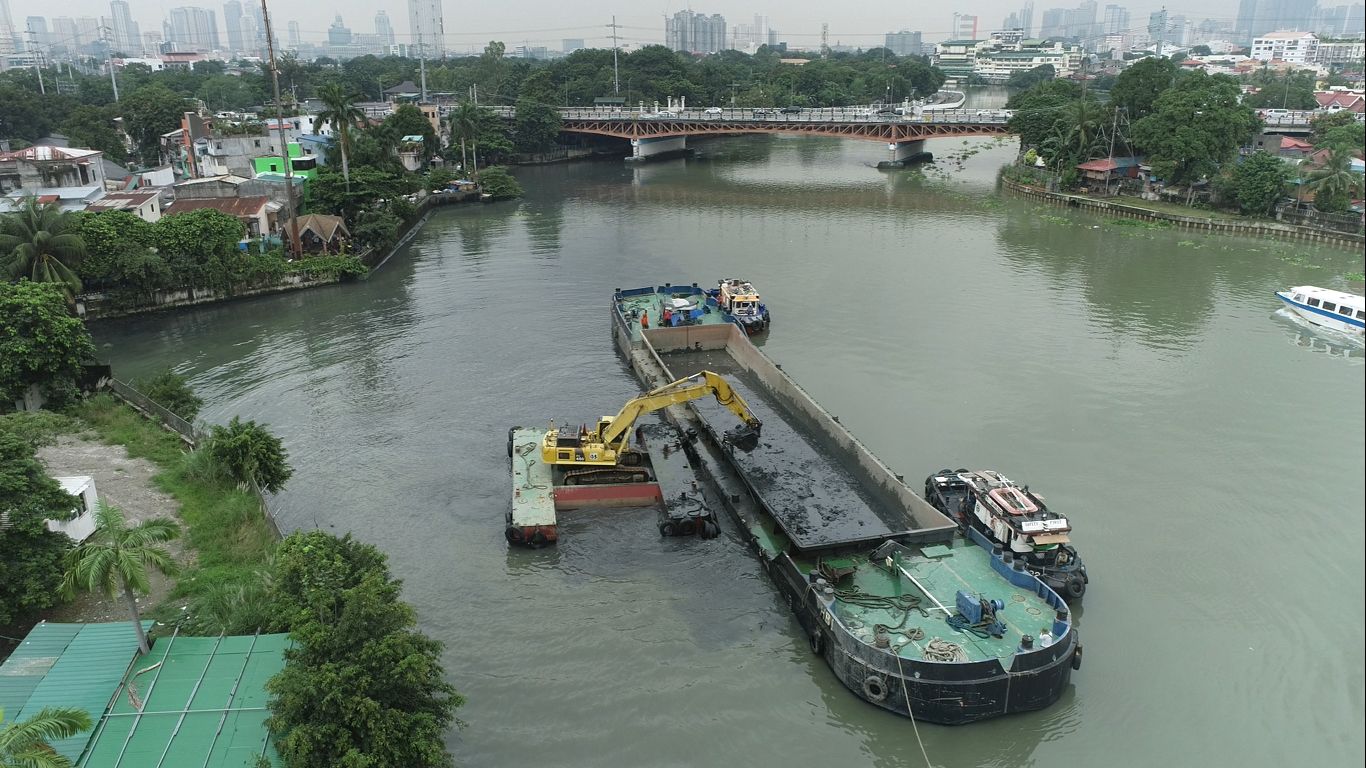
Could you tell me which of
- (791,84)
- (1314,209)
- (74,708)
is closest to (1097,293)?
(1314,209)

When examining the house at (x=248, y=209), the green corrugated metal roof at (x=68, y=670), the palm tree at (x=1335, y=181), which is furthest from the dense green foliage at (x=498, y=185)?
the green corrugated metal roof at (x=68, y=670)

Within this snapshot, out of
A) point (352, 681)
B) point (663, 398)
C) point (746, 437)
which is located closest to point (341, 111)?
point (663, 398)

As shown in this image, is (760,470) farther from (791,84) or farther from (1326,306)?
(791,84)

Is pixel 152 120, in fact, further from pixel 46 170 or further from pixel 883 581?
pixel 883 581

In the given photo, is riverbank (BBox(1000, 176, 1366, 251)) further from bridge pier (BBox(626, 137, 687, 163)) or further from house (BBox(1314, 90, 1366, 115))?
bridge pier (BBox(626, 137, 687, 163))

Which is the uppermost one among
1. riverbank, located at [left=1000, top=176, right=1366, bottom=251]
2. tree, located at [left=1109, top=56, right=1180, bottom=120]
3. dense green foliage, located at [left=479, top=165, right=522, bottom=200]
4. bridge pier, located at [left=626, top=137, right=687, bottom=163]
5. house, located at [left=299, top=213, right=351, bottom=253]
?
tree, located at [left=1109, top=56, right=1180, bottom=120]

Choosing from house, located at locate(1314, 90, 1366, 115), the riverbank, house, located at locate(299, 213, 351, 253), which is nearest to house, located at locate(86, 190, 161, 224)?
house, located at locate(299, 213, 351, 253)
